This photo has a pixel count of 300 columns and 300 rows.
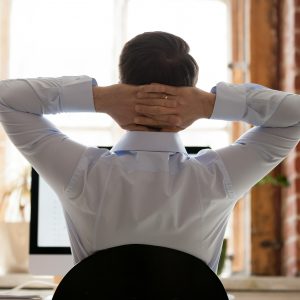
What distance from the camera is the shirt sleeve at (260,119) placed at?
1.20 metres

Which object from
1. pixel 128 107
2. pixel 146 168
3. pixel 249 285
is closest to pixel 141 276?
pixel 146 168

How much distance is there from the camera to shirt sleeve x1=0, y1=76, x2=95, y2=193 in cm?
115

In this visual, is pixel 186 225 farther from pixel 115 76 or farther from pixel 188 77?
pixel 115 76

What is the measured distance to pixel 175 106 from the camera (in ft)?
3.87

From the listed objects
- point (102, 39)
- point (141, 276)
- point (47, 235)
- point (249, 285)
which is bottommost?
point (249, 285)

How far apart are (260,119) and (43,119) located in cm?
39

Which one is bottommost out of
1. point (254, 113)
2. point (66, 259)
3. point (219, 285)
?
point (66, 259)

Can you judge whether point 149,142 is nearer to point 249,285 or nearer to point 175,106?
point 175,106

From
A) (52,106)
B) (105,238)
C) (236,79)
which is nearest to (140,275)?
(105,238)

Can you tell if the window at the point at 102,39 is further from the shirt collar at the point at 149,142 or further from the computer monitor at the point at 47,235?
the shirt collar at the point at 149,142

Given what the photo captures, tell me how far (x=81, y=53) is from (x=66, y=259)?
3.70 feet

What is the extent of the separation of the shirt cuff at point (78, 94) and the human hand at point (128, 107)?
0.5 inches

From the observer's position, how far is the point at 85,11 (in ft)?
9.61

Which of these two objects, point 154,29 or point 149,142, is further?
point 154,29
